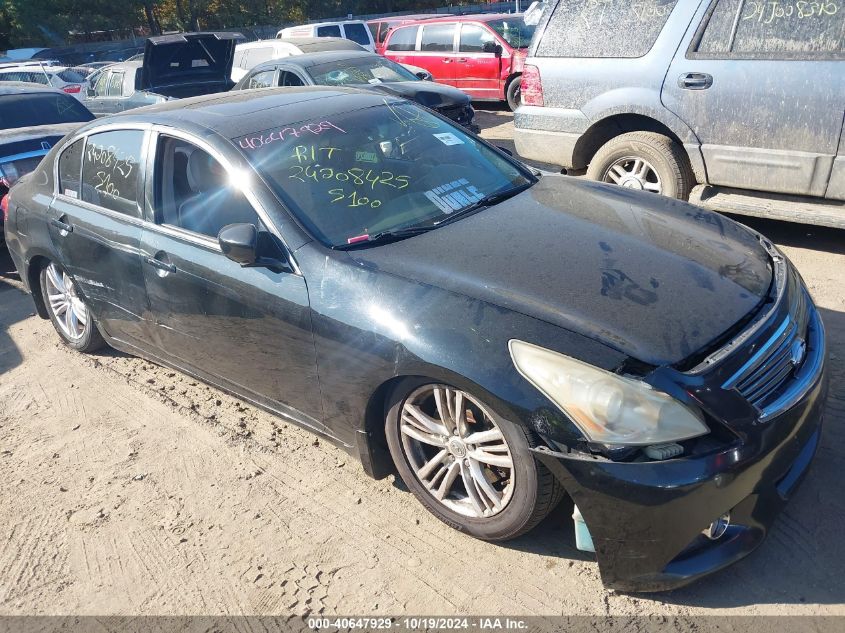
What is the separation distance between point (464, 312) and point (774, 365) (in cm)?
111

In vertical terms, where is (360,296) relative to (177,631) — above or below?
above

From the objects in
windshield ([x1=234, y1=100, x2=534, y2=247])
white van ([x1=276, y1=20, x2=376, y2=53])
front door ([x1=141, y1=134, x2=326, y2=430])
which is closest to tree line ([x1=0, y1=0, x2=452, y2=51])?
white van ([x1=276, y1=20, x2=376, y2=53])

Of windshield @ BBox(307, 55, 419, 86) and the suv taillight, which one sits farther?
windshield @ BBox(307, 55, 419, 86)

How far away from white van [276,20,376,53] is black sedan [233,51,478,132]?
7524 millimetres

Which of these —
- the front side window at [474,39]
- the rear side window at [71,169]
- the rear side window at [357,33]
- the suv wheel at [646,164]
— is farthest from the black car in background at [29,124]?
the rear side window at [357,33]

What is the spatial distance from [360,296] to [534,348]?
782mm

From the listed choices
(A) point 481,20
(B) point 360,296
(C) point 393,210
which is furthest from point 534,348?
(A) point 481,20

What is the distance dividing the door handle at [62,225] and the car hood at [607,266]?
2221 mm

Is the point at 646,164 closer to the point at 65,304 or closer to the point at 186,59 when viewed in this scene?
the point at 65,304

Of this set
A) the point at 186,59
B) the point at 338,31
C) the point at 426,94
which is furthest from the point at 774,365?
the point at 338,31

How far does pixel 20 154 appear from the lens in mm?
7016

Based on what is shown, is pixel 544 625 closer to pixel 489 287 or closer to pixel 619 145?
pixel 489 287

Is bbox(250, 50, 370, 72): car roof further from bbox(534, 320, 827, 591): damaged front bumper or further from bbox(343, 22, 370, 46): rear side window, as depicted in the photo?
bbox(343, 22, 370, 46): rear side window

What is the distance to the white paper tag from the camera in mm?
4004
